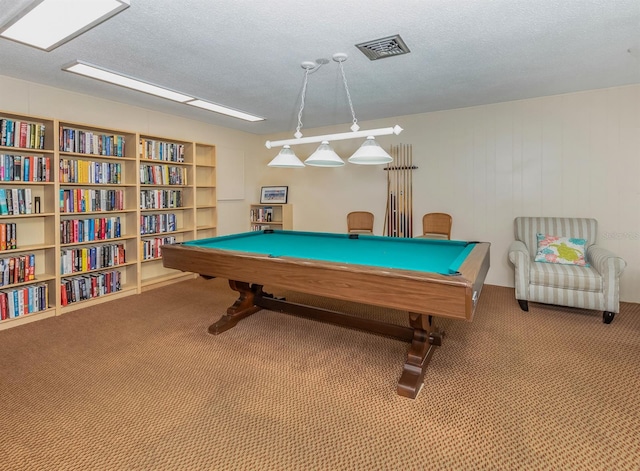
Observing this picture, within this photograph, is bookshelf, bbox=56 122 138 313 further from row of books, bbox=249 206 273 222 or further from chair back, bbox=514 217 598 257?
chair back, bbox=514 217 598 257

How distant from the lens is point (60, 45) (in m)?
2.49

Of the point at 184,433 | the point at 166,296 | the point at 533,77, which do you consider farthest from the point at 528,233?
the point at 166,296

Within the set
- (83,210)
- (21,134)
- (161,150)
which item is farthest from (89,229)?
(161,150)

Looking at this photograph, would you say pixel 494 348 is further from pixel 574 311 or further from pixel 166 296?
pixel 166 296

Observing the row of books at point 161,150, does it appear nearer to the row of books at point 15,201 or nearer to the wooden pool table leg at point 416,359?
the row of books at point 15,201

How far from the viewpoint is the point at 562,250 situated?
11.8 ft

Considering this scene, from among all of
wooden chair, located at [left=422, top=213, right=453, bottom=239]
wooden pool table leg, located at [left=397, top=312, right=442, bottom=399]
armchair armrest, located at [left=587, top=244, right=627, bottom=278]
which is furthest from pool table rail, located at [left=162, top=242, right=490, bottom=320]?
wooden chair, located at [left=422, top=213, right=453, bottom=239]

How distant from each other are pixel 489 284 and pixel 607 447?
9.88 feet

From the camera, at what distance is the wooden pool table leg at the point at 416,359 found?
6.74 ft

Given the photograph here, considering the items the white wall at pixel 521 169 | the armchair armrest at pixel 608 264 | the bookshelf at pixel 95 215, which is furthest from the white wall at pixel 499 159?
the armchair armrest at pixel 608 264

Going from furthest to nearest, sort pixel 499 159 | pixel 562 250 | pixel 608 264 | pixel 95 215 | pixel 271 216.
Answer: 1. pixel 271 216
2. pixel 499 159
3. pixel 95 215
4. pixel 562 250
5. pixel 608 264

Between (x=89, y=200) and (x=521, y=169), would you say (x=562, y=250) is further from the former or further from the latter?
(x=89, y=200)

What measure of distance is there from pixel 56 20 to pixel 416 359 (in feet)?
10.1

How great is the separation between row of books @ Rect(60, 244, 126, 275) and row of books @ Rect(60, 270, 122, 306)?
10cm
